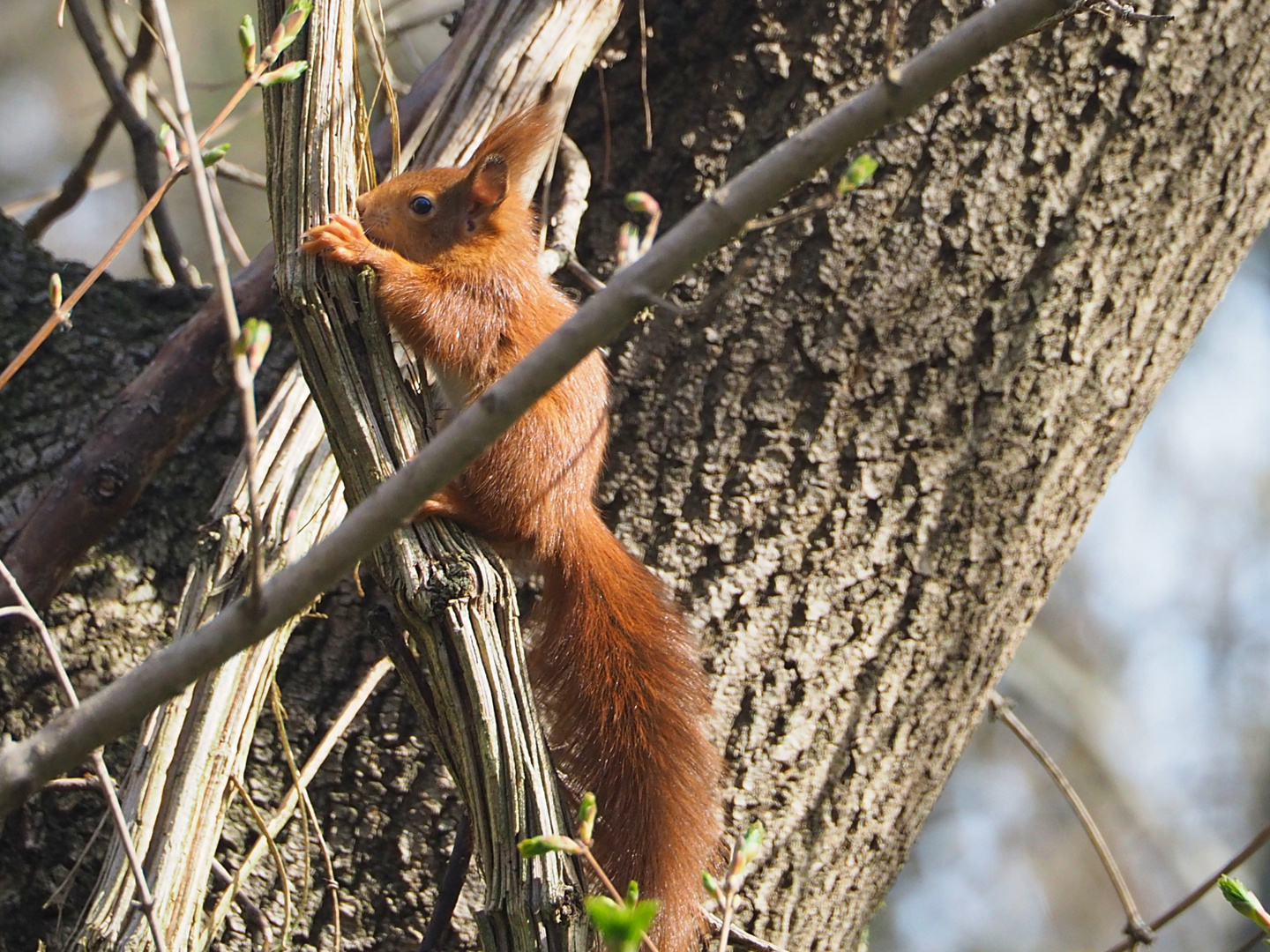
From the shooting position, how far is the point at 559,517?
72.9 inches

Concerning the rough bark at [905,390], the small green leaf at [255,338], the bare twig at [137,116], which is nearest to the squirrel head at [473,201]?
the rough bark at [905,390]

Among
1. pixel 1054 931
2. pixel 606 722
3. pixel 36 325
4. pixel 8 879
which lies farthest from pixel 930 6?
pixel 1054 931

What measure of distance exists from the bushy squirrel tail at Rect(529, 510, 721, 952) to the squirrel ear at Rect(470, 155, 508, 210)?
64cm

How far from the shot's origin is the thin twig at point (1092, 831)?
5.40 ft

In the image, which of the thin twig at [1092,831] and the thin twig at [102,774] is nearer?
the thin twig at [102,774]

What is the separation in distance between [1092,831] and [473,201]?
1577 millimetres

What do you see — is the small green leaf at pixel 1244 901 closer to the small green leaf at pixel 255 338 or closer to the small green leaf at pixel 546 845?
the small green leaf at pixel 546 845

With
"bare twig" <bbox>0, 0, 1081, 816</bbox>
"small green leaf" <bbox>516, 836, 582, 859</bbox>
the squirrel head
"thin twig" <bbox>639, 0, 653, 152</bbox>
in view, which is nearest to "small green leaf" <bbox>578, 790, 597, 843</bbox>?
"small green leaf" <bbox>516, 836, 582, 859</bbox>

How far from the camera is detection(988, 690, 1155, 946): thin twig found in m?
1.65

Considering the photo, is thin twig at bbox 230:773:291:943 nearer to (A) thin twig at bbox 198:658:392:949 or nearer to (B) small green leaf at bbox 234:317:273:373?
(A) thin twig at bbox 198:658:392:949

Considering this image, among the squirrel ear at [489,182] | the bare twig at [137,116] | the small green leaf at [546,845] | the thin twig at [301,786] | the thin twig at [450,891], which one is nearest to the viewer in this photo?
the small green leaf at [546,845]

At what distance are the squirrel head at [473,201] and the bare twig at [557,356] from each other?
1.17 meters

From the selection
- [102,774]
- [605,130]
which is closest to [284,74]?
[102,774]

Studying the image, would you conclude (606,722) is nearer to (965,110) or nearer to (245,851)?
(245,851)
